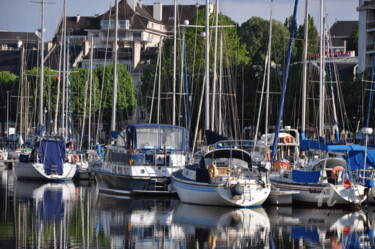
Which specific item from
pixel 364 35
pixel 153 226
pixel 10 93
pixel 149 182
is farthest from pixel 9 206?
pixel 10 93

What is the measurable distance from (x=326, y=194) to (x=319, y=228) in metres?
7.67

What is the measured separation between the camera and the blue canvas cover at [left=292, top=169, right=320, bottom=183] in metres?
51.6

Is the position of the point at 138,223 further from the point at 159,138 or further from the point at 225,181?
the point at 159,138

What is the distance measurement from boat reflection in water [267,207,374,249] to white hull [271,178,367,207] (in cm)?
57

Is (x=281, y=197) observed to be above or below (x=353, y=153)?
below

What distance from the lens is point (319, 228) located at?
1729 inches

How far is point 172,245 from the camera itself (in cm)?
3803

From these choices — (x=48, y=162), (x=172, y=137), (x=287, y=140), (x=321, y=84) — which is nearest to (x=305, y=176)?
(x=172, y=137)

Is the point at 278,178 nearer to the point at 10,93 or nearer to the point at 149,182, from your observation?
the point at 149,182

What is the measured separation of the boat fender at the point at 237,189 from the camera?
49.8 meters

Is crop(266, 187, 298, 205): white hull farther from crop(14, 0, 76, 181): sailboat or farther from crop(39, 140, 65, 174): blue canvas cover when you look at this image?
crop(14, 0, 76, 181): sailboat

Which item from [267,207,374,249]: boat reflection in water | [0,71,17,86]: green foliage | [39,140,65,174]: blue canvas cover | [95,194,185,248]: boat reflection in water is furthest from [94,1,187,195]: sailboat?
[0,71,17,86]: green foliage

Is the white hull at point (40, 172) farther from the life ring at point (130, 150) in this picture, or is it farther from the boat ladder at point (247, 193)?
the boat ladder at point (247, 193)

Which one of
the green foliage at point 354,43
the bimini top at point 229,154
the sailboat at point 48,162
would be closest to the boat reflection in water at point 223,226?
the bimini top at point 229,154
